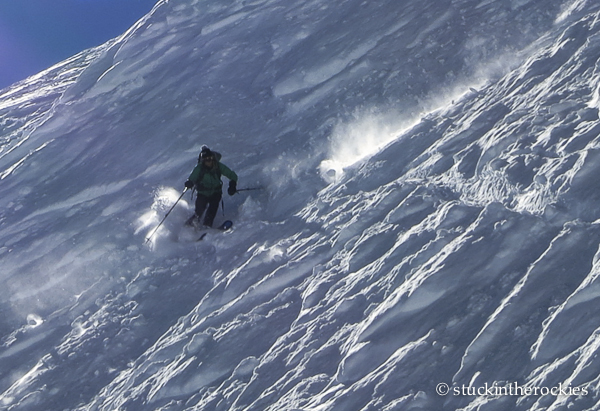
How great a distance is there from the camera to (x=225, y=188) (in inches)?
376

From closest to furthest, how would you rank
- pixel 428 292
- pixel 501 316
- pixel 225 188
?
1. pixel 501 316
2. pixel 428 292
3. pixel 225 188

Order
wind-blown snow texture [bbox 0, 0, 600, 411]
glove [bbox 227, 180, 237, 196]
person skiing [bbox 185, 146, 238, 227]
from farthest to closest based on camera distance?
1. glove [bbox 227, 180, 237, 196]
2. person skiing [bbox 185, 146, 238, 227]
3. wind-blown snow texture [bbox 0, 0, 600, 411]

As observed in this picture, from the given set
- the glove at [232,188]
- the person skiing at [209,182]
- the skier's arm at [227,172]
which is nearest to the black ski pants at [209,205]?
the person skiing at [209,182]

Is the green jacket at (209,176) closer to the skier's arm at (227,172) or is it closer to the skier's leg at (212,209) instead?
the skier's arm at (227,172)

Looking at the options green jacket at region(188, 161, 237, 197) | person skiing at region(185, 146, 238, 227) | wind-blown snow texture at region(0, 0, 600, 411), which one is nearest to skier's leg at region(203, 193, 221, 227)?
person skiing at region(185, 146, 238, 227)

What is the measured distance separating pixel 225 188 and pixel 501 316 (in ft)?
15.4

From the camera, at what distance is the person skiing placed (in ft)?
28.9

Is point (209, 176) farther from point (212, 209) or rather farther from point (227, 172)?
point (212, 209)

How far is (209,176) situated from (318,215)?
1.53m

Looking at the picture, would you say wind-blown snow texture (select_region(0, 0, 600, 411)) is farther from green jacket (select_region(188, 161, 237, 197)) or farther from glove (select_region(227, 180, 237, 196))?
green jacket (select_region(188, 161, 237, 197))

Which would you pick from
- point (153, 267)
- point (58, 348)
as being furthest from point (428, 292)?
point (58, 348)

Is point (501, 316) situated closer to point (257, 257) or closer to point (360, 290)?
point (360, 290)

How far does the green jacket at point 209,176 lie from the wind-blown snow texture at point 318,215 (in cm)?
50

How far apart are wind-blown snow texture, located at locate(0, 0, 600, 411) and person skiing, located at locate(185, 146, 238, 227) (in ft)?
1.08
